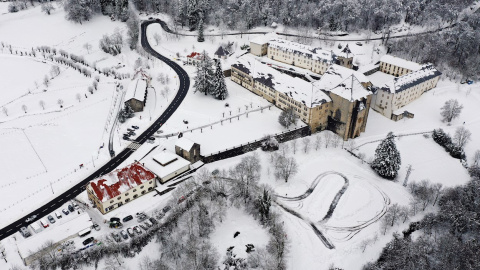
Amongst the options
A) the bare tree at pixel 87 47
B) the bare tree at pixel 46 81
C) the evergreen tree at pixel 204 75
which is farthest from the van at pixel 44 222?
the bare tree at pixel 87 47

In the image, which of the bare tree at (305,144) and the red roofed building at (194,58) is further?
the red roofed building at (194,58)

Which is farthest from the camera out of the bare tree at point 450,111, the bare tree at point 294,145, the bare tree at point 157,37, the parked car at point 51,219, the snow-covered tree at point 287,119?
the bare tree at point 157,37

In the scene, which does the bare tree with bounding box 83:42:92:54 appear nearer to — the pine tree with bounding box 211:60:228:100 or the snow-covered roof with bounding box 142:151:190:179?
the pine tree with bounding box 211:60:228:100

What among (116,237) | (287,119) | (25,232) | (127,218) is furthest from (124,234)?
(287,119)

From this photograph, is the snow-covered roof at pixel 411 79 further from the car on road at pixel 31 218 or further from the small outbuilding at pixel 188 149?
the car on road at pixel 31 218

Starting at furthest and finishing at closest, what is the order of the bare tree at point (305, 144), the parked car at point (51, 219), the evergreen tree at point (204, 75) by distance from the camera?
1. the evergreen tree at point (204, 75)
2. the bare tree at point (305, 144)
3. the parked car at point (51, 219)

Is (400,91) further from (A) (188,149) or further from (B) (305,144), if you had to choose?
(A) (188,149)

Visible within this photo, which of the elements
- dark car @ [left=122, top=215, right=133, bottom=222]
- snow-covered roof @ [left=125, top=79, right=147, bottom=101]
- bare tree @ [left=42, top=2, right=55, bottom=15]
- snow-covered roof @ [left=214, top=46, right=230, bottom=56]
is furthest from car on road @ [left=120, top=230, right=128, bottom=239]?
bare tree @ [left=42, top=2, right=55, bottom=15]
